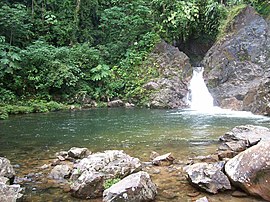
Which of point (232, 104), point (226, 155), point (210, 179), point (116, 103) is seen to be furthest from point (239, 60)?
point (210, 179)

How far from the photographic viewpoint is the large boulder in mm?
4094

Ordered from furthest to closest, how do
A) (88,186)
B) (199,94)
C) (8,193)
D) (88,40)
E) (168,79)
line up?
1. (88,40)
2. (168,79)
3. (199,94)
4. (88,186)
5. (8,193)

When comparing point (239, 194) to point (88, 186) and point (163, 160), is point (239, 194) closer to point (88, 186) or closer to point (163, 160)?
point (163, 160)

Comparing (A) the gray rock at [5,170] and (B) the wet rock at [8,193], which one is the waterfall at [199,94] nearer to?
(A) the gray rock at [5,170]

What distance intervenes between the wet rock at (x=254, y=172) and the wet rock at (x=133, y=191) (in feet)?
4.23

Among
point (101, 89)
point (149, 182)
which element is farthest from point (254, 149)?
point (101, 89)

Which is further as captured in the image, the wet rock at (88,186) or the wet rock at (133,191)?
the wet rock at (88,186)

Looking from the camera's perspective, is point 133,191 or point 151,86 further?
point 151,86

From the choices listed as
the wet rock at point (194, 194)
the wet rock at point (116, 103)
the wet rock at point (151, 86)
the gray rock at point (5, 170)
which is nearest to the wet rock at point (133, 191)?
the wet rock at point (194, 194)

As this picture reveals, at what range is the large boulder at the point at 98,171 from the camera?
4.09 meters

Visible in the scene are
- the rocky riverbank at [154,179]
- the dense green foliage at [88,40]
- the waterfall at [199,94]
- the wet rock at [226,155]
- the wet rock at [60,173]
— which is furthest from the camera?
the waterfall at [199,94]

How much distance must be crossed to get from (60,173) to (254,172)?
3291mm

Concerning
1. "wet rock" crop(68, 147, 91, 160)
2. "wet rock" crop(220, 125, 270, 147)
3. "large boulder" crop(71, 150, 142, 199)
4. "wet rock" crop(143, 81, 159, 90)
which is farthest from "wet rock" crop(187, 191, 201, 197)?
"wet rock" crop(143, 81, 159, 90)

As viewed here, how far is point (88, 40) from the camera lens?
78.0ft
